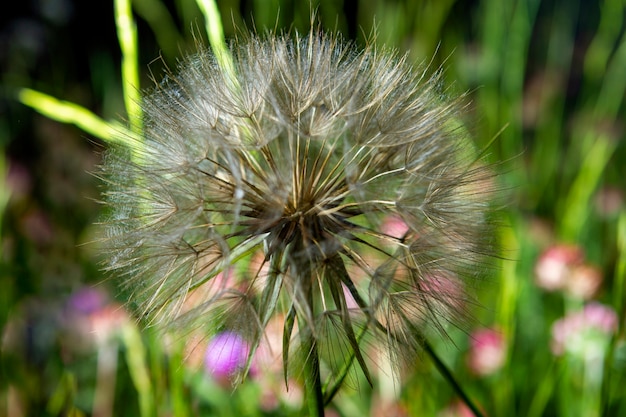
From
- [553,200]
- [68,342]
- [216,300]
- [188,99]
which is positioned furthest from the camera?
[553,200]

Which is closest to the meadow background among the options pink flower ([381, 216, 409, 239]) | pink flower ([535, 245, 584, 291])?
pink flower ([535, 245, 584, 291])

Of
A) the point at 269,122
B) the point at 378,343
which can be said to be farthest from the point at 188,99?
the point at 378,343

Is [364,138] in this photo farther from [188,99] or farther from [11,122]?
[11,122]

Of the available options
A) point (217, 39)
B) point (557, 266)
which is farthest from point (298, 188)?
point (557, 266)

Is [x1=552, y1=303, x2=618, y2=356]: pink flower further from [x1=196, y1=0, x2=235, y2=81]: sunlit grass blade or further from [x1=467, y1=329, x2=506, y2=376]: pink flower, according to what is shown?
[x1=196, y1=0, x2=235, y2=81]: sunlit grass blade

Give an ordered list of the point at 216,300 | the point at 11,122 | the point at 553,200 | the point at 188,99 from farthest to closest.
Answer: the point at 11,122 → the point at 553,200 → the point at 188,99 → the point at 216,300

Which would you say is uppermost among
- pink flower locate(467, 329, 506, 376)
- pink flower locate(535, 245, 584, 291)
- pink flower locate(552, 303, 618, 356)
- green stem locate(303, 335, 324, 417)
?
pink flower locate(535, 245, 584, 291)

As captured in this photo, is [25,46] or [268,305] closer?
[268,305]
